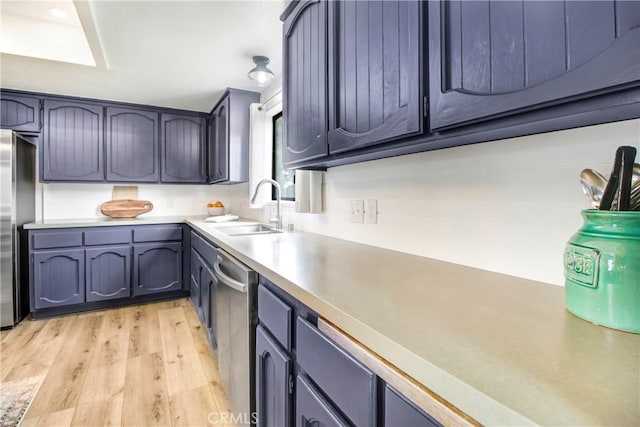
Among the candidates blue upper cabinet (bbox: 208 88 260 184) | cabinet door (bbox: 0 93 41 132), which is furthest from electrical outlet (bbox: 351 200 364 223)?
cabinet door (bbox: 0 93 41 132)

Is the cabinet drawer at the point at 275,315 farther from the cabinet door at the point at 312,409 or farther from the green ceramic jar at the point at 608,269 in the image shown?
the green ceramic jar at the point at 608,269

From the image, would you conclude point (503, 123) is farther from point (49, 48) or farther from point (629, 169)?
point (49, 48)

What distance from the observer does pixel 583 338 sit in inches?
20.6

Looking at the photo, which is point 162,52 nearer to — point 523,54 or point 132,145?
point 132,145

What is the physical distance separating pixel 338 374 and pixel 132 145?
11.9 feet

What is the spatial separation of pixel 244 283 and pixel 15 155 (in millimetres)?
Result: 2771

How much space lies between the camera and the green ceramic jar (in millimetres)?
505

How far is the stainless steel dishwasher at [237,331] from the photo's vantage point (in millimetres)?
1230

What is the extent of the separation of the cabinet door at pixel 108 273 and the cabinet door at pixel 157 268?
0.26 feet

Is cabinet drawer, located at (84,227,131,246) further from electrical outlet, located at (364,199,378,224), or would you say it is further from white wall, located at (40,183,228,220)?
electrical outlet, located at (364,199,378,224)

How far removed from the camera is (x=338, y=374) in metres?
0.68

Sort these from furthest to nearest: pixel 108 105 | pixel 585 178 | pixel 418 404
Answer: pixel 108 105 → pixel 585 178 → pixel 418 404

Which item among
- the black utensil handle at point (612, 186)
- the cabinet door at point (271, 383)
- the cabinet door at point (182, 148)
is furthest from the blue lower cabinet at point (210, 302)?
the cabinet door at point (182, 148)

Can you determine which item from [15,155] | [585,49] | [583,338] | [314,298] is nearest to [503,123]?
[585,49]
